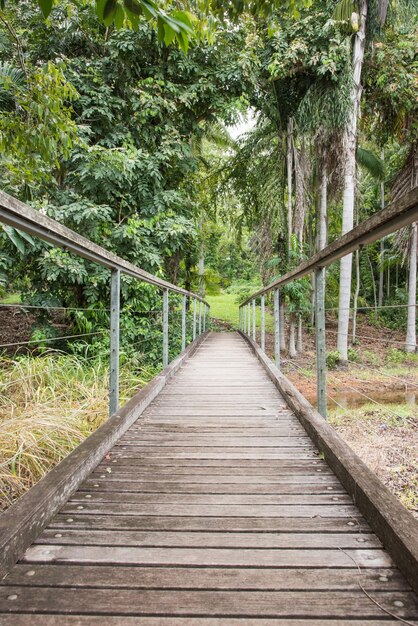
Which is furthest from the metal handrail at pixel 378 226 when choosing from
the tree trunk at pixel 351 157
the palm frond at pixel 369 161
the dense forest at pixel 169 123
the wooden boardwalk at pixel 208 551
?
the palm frond at pixel 369 161

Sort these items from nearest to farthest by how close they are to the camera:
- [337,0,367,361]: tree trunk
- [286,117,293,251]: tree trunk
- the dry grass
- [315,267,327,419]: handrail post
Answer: [315,267,327,419]: handrail post → the dry grass → [337,0,367,361]: tree trunk → [286,117,293,251]: tree trunk

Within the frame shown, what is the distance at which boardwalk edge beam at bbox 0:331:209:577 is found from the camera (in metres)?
1.23

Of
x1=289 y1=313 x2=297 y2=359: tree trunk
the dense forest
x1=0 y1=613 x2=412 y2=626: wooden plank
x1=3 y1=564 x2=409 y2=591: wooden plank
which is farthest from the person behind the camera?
x1=289 y1=313 x2=297 y2=359: tree trunk

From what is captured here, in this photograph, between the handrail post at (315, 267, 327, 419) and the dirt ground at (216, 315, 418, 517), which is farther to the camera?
the dirt ground at (216, 315, 418, 517)

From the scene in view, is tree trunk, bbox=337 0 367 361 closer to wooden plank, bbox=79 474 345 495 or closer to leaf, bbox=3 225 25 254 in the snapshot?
wooden plank, bbox=79 474 345 495

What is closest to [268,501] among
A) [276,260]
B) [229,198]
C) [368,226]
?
[368,226]

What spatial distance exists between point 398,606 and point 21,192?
5044 millimetres

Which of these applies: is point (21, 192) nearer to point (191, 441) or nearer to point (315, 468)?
point (191, 441)

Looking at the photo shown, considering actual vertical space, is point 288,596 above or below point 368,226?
below

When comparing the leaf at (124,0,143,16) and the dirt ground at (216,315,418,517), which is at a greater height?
the leaf at (124,0,143,16)

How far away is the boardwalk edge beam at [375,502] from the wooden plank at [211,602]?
11 centimetres

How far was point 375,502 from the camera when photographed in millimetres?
1421

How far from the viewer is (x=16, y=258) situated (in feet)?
20.6

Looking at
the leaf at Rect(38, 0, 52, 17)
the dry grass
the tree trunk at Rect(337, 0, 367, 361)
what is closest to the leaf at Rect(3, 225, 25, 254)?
the leaf at Rect(38, 0, 52, 17)
